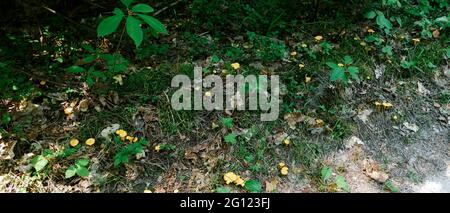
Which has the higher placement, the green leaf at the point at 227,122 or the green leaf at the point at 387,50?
the green leaf at the point at 387,50

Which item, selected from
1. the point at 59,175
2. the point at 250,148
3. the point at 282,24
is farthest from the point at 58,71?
the point at 282,24

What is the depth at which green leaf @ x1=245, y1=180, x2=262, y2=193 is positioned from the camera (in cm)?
287

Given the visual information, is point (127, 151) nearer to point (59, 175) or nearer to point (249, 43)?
point (59, 175)

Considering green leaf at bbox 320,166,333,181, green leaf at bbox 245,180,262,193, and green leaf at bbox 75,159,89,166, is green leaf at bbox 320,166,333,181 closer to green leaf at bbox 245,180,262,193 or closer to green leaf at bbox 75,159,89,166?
green leaf at bbox 245,180,262,193

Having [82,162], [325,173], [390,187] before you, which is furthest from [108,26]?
[390,187]

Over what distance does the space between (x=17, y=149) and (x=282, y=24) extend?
2.77 meters

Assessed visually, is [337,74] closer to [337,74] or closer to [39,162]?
[337,74]

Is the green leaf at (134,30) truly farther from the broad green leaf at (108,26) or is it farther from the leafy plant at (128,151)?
the leafy plant at (128,151)

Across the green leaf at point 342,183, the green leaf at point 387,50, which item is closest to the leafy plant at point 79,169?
the green leaf at point 342,183

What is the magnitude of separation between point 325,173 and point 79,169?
1.83m

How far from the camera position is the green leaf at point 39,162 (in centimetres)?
278

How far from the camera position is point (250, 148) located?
3160 millimetres

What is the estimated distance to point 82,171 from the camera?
2.79 metres

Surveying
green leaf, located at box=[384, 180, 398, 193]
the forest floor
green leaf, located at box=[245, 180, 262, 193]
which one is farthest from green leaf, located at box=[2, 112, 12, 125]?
green leaf, located at box=[384, 180, 398, 193]
